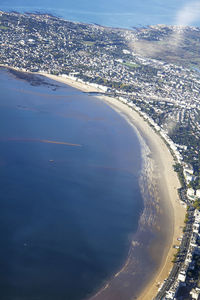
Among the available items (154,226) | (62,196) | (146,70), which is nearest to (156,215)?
(154,226)

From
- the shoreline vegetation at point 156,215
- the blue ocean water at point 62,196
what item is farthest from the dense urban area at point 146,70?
the blue ocean water at point 62,196

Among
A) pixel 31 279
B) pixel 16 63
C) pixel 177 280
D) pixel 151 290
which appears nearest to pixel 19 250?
pixel 31 279

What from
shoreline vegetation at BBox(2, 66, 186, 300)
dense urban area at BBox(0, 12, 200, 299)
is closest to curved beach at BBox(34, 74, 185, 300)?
shoreline vegetation at BBox(2, 66, 186, 300)

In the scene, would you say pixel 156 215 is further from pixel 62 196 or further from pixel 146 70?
pixel 146 70

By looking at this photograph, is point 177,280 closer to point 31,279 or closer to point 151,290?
point 151,290

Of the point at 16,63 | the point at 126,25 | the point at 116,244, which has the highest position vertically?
the point at 126,25
